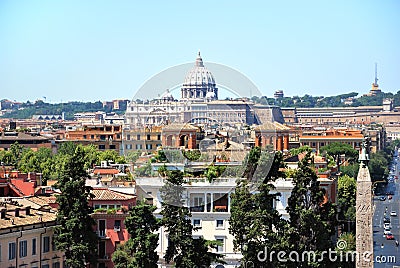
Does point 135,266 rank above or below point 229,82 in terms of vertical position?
below

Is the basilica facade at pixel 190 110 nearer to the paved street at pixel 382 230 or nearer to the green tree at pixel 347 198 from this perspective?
the green tree at pixel 347 198

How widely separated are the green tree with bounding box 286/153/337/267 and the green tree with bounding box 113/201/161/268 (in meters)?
2.93

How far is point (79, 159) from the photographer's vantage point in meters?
26.9

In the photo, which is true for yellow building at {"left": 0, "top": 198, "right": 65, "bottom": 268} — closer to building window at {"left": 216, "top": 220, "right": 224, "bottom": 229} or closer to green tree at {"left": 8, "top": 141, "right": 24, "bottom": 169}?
building window at {"left": 216, "top": 220, "right": 224, "bottom": 229}

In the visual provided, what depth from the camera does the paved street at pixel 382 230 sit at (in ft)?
119

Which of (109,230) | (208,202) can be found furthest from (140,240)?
(208,202)

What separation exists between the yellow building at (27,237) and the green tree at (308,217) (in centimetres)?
500

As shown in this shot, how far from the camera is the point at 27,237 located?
80.0 feet

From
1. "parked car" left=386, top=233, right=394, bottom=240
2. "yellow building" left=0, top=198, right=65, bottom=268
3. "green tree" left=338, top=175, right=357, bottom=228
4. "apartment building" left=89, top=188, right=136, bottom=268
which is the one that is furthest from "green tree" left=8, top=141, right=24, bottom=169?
"yellow building" left=0, top=198, right=65, bottom=268

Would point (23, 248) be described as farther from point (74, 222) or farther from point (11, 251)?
point (74, 222)

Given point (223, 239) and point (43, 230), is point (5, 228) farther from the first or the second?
point (223, 239)

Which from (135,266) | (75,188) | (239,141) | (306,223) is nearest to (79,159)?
(75,188)

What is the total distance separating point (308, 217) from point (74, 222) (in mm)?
4953

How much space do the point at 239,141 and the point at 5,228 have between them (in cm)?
1873
